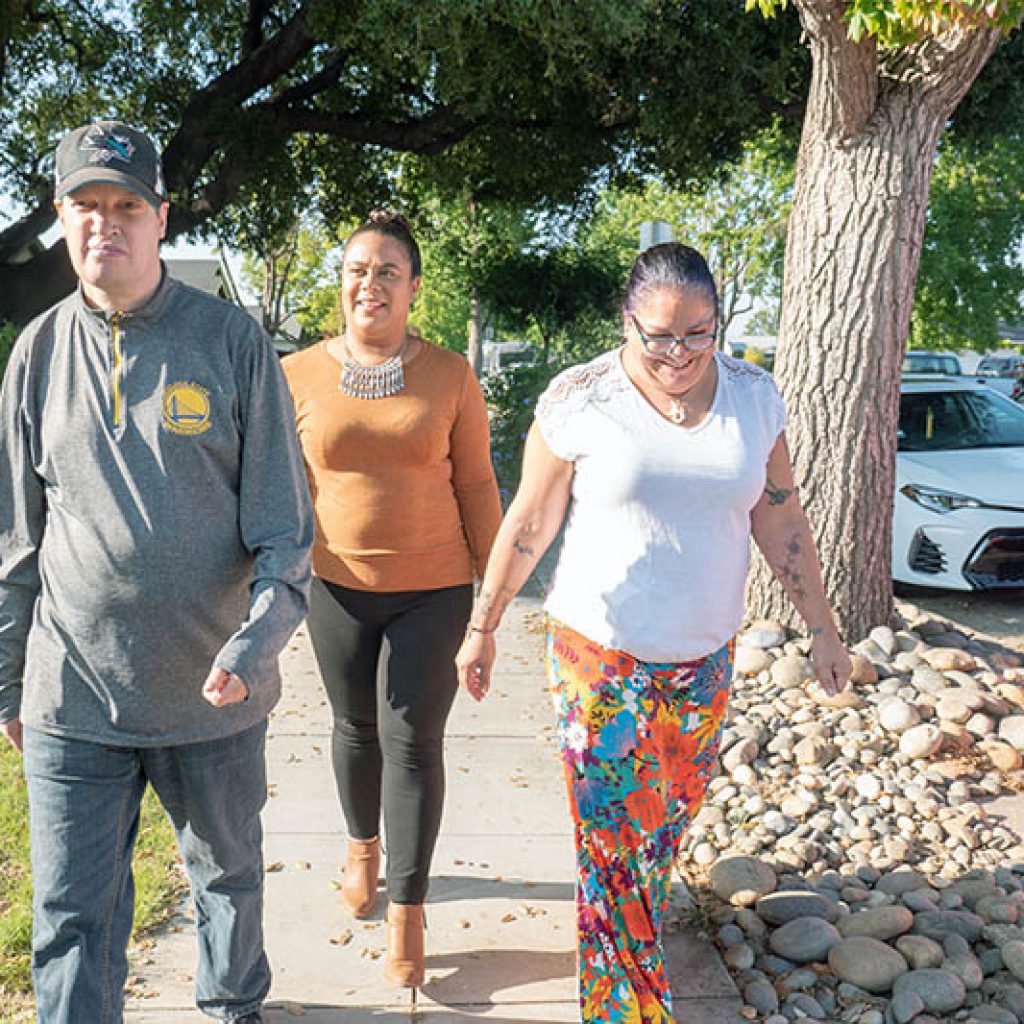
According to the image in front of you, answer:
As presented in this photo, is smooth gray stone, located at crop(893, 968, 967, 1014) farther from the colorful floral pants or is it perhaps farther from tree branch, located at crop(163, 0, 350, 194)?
tree branch, located at crop(163, 0, 350, 194)

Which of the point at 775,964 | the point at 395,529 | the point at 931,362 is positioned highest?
the point at 395,529

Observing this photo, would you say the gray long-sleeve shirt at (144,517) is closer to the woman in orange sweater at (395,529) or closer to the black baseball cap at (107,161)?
the black baseball cap at (107,161)

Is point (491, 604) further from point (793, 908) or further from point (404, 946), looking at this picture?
point (793, 908)

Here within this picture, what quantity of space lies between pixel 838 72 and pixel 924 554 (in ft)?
11.5

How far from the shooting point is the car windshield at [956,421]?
912 centimetres

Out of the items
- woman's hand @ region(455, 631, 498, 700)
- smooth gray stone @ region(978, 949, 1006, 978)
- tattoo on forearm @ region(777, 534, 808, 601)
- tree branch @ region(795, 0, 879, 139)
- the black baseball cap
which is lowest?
smooth gray stone @ region(978, 949, 1006, 978)

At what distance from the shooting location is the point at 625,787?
284cm

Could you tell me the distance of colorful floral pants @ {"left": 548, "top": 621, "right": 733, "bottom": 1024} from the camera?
2.81m

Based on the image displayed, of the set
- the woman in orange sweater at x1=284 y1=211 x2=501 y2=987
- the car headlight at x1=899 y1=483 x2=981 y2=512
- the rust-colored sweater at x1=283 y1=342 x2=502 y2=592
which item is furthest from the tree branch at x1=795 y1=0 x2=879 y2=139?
the rust-colored sweater at x1=283 y1=342 x2=502 y2=592

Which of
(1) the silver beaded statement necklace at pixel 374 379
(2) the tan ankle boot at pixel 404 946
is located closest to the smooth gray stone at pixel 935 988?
(2) the tan ankle boot at pixel 404 946

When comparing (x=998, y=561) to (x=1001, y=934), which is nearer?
(x=1001, y=934)

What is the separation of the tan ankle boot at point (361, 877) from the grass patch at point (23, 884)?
0.58m

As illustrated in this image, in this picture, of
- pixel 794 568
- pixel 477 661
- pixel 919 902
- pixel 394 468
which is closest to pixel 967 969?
pixel 919 902

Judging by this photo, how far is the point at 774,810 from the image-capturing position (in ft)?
15.1
